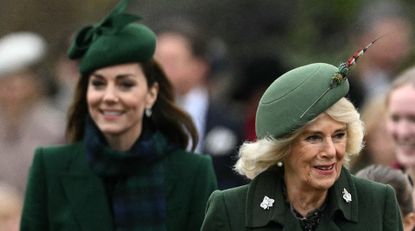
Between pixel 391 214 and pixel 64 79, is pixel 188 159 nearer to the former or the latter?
pixel 391 214

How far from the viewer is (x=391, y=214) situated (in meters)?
7.75

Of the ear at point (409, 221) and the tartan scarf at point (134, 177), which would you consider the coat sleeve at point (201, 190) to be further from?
the ear at point (409, 221)

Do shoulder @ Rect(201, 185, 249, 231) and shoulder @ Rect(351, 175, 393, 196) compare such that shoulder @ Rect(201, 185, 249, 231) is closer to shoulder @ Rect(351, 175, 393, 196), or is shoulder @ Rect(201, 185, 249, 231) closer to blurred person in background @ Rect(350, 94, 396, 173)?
shoulder @ Rect(351, 175, 393, 196)

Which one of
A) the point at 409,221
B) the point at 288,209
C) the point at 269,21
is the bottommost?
the point at 409,221

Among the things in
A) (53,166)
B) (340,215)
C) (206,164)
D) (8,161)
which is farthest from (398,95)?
(8,161)

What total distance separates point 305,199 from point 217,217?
1.26 ft

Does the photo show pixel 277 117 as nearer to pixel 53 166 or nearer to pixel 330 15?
pixel 53 166

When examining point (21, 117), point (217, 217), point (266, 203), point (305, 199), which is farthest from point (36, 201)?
point (21, 117)

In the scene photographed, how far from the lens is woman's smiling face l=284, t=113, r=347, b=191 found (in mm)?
7602

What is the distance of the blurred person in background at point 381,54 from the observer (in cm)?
1414

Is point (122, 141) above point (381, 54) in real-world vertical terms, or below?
above

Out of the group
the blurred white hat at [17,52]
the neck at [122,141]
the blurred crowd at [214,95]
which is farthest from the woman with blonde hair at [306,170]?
the blurred white hat at [17,52]

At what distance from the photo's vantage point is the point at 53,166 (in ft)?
31.5

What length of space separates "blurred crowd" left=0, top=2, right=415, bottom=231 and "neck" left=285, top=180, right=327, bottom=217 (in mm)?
2375
